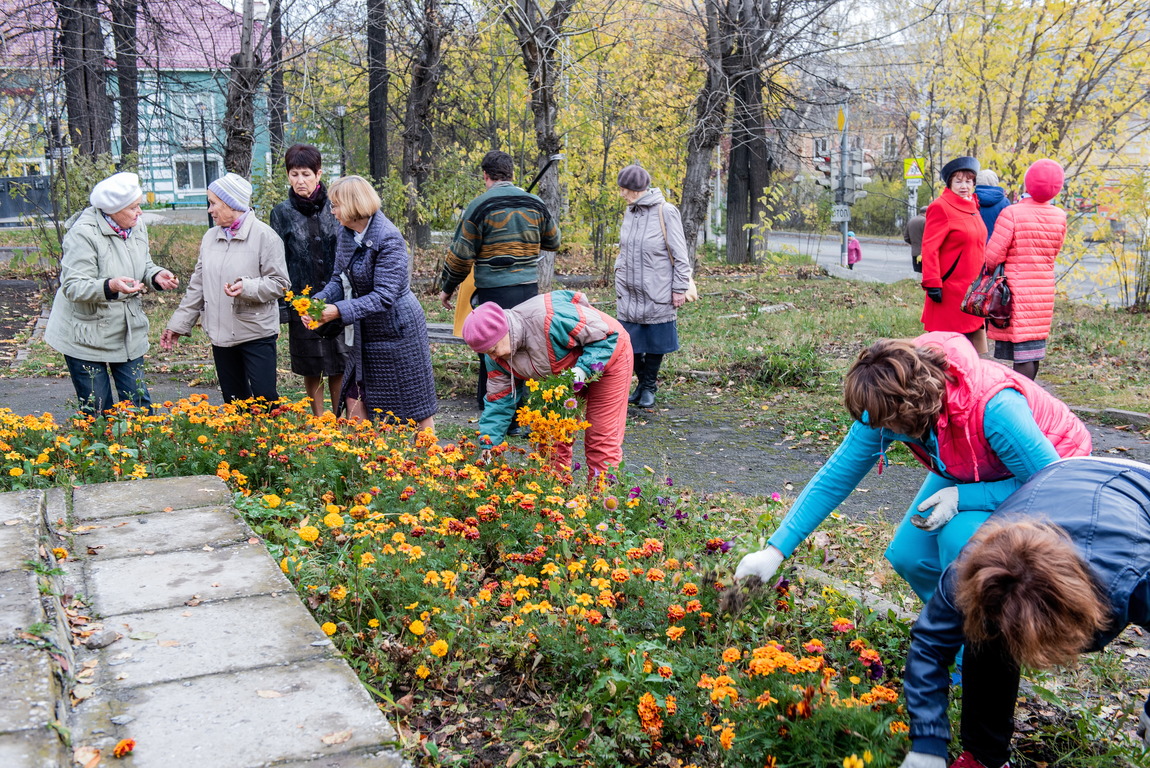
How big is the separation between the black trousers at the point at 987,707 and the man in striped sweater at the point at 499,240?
15.0 ft

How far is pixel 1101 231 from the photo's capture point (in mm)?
11812

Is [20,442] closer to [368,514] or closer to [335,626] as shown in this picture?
[368,514]

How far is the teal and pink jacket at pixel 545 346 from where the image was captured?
432 centimetres

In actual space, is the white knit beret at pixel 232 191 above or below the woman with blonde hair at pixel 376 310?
above

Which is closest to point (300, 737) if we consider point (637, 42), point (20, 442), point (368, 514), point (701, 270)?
point (368, 514)

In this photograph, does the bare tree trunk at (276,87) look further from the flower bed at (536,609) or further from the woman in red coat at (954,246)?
the flower bed at (536,609)

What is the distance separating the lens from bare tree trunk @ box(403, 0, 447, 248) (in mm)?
15344

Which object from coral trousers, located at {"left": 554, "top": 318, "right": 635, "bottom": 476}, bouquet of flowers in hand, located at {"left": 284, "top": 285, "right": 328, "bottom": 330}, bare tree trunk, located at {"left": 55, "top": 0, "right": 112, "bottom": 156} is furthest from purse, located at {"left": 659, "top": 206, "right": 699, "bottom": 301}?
bare tree trunk, located at {"left": 55, "top": 0, "right": 112, "bottom": 156}

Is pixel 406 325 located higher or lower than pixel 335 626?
higher

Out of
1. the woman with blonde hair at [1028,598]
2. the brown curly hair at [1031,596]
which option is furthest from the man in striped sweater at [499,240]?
the brown curly hair at [1031,596]

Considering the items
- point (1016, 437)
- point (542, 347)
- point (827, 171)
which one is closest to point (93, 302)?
point (542, 347)

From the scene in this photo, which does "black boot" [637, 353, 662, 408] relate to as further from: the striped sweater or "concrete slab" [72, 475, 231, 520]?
"concrete slab" [72, 475, 231, 520]

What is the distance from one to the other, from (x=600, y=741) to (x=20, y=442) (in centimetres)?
331

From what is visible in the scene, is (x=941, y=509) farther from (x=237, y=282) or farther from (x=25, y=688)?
(x=237, y=282)
